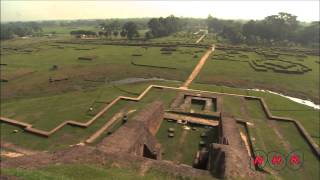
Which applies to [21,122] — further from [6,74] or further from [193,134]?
[6,74]

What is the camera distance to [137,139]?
1415cm

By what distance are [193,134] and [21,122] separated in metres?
13.3

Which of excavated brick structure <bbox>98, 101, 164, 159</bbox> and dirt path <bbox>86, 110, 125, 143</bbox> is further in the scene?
dirt path <bbox>86, 110, 125, 143</bbox>

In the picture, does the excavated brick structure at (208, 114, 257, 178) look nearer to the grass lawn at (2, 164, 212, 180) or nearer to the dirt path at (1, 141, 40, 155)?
the grass lawn at (2, 164, 212, 180)

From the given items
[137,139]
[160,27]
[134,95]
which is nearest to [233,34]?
[160,27]

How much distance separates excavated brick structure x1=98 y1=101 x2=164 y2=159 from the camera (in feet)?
42.5

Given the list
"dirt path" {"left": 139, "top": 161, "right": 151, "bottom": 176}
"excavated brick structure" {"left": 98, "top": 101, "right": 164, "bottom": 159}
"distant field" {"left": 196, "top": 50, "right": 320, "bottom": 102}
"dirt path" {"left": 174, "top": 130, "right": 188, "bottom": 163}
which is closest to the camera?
"dirt path" {"left": 139, "top": 161, "right": 151, "bottom": 176}

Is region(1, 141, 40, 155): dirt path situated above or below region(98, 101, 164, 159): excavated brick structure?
below

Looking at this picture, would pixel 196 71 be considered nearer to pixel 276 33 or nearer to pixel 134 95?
pixel 134 95

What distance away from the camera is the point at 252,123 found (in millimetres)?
19531

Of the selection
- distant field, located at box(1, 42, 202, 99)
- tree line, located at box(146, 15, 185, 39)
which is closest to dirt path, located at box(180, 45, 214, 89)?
distant field, located at box(1, 42, 202, 99)

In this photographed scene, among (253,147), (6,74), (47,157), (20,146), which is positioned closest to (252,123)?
(253,147)

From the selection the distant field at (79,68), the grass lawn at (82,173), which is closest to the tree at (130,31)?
the distant field at (79,68)

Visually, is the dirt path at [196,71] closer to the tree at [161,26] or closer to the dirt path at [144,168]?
the dirt path at [144,168]
